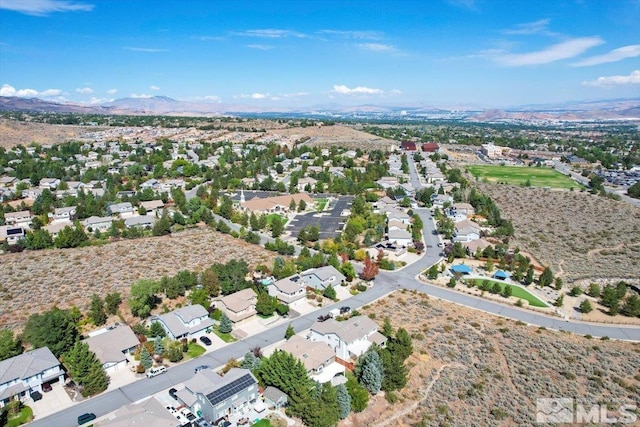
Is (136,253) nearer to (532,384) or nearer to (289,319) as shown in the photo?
(289,319)

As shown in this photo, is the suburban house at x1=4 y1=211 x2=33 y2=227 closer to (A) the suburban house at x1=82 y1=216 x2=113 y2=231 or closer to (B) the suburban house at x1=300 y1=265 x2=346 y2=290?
(A) the suburban house at x1=82 y1=216 x2=113 y2=231

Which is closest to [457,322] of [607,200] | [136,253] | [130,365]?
[130,365]

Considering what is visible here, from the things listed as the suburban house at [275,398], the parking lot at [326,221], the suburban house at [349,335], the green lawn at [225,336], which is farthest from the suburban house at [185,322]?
the parking lot at [326,221]

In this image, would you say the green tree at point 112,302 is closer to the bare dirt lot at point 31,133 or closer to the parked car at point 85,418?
the parked car at point 85,418

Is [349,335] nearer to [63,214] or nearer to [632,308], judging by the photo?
[632,308]

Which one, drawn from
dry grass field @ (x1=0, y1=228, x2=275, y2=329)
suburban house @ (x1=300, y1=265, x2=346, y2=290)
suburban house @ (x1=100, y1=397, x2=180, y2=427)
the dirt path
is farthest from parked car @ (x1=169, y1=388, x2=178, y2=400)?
suburban house @ (x1=300, y1=265, x2=346, y2=290)
